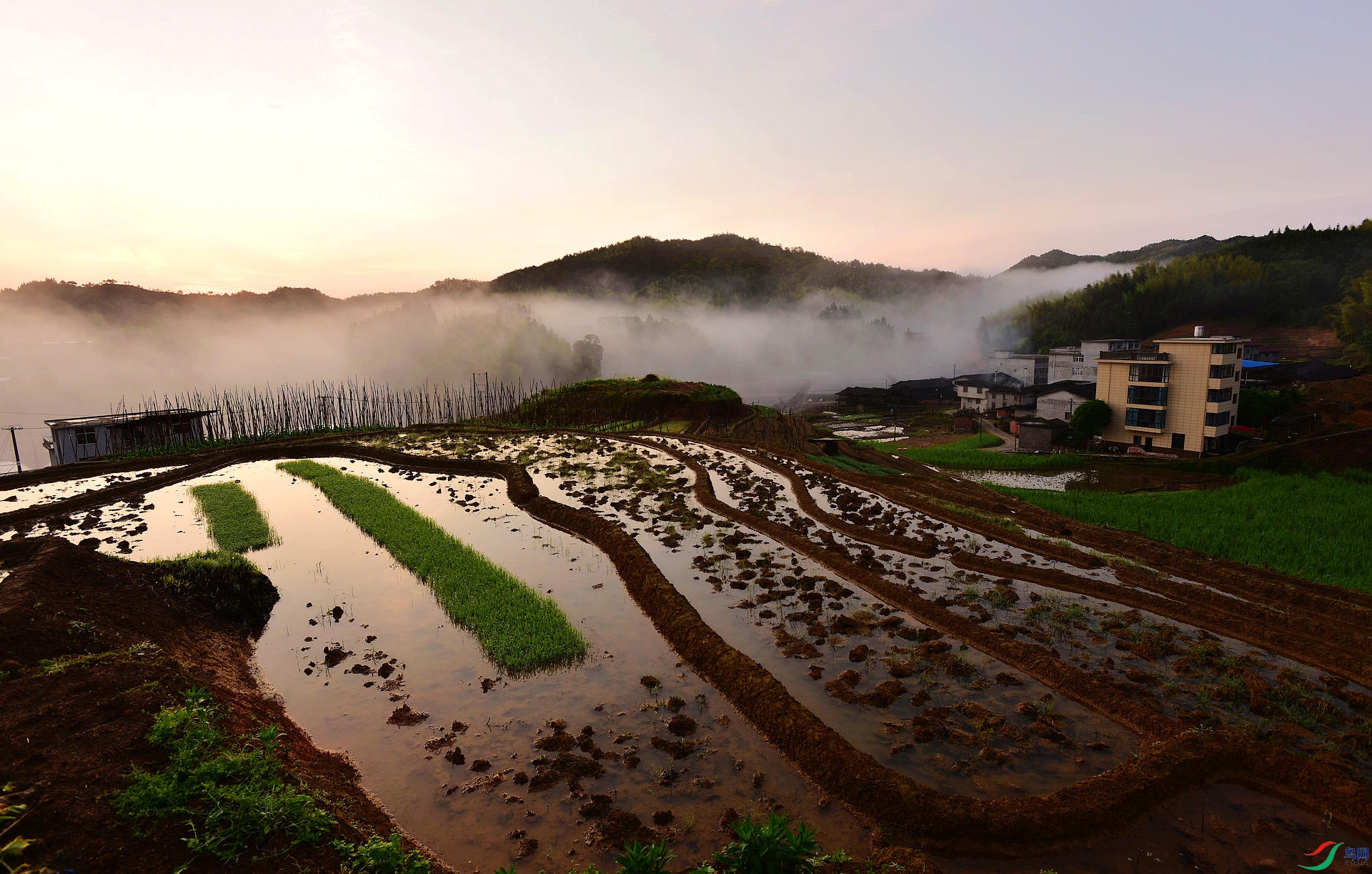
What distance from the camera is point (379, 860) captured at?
5.71 m

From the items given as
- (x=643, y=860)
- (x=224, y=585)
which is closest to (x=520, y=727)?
(x=643, y=860)

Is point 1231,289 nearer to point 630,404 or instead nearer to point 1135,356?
point 1135,356

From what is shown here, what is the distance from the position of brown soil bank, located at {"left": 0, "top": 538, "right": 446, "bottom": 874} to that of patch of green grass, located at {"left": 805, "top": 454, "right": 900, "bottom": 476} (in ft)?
75.6

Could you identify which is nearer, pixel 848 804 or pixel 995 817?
pixel 995 817

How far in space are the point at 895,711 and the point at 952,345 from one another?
4375 inches

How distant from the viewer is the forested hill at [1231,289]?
2761 inches

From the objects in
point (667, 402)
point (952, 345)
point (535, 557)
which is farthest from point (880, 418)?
point (952, 345)

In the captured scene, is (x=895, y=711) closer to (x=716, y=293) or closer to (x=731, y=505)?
(x=731, y=505)

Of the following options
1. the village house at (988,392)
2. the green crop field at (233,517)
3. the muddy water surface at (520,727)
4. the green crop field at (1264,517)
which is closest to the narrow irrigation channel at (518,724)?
the muddy water surface at (520,727)

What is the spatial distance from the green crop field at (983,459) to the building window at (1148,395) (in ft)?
18.1

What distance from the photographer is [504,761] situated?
8.73 meters

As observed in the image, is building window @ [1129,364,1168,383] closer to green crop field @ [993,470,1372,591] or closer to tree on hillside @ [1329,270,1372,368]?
green crop field @ [993,470,1372,591]

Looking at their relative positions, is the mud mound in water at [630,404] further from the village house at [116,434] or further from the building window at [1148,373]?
the building window at [1148,373]

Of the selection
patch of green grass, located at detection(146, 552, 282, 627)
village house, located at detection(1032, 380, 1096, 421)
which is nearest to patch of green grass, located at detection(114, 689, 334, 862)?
patch of green grass, located at detection(146, 552, 282, 627)
